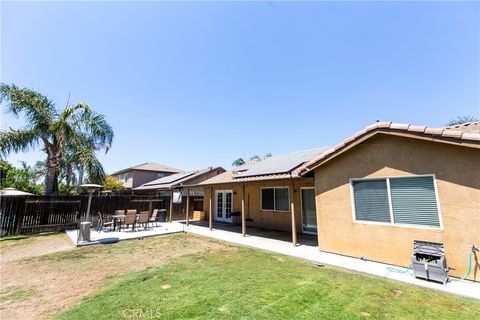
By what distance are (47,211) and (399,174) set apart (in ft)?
60.9

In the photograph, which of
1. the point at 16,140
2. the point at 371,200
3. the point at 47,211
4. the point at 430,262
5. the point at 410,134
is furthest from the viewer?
the point at 16,140

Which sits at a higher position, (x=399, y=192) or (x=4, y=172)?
(x=4, y=172)

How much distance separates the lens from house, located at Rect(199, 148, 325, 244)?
9914 millimetres

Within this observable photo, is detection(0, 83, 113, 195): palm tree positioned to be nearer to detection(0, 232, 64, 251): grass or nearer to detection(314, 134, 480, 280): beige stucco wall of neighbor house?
detection(0, 232, 64, 251): grass

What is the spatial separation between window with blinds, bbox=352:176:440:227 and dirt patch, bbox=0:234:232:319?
5488 mm

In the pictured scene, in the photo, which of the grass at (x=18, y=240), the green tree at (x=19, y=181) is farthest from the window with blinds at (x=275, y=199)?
the green tree at (x=19, y=181)

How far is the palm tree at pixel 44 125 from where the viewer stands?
1389 centimetres

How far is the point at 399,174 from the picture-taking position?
6.49 meters

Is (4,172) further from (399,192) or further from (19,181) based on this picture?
(399,192)

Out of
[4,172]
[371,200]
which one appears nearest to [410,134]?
[371,200]

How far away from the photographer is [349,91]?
1510 centimetres

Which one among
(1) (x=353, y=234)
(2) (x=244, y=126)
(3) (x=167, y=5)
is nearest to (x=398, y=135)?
(1) (x=353, y=234)

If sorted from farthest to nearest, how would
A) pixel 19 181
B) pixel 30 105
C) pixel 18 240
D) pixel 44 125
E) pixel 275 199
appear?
pixel 19 181 < pixel 44 125 < pixel 30 105 < pixel 275 199 < pixel 18 240

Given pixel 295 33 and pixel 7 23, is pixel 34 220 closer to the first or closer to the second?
pixel 7 23
